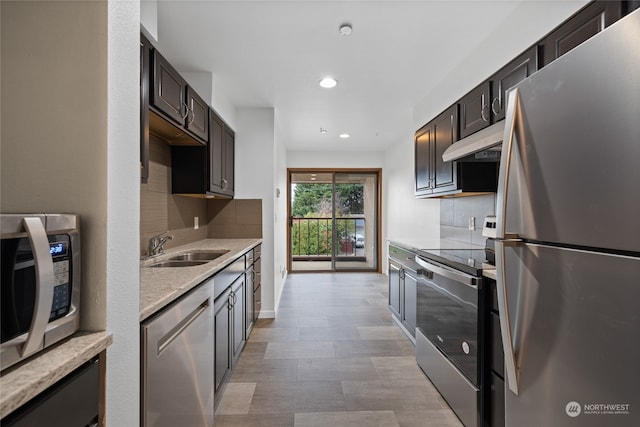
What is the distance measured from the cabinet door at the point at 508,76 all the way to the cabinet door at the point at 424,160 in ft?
3.19

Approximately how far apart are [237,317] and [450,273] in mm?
1664

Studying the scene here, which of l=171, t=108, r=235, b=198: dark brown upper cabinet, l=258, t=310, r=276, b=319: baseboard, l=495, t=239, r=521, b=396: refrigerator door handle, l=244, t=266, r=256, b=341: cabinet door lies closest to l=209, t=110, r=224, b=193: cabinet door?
l=171, t=108, r=235, b=198: dark brown upper cabinet

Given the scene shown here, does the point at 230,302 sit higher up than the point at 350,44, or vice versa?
the point at 350,44

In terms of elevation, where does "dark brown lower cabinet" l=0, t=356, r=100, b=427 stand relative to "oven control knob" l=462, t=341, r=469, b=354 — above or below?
above

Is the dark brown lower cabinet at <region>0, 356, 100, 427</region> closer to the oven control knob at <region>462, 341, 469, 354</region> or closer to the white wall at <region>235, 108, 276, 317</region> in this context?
the oven control knob at <region>462, 341, 469, 354</region>

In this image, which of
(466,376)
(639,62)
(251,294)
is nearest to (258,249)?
(251,294)

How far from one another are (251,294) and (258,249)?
0.62m

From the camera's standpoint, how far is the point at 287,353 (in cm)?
268

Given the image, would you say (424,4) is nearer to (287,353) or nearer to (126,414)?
(126,414)

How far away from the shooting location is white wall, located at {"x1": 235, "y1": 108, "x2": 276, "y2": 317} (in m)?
3.68

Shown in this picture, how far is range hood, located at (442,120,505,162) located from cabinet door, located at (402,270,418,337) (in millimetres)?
1127

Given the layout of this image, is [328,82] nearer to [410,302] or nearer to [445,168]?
[445,168]

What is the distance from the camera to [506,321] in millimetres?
1059

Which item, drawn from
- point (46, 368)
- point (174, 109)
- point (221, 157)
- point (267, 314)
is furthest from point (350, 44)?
point (267, 314)
